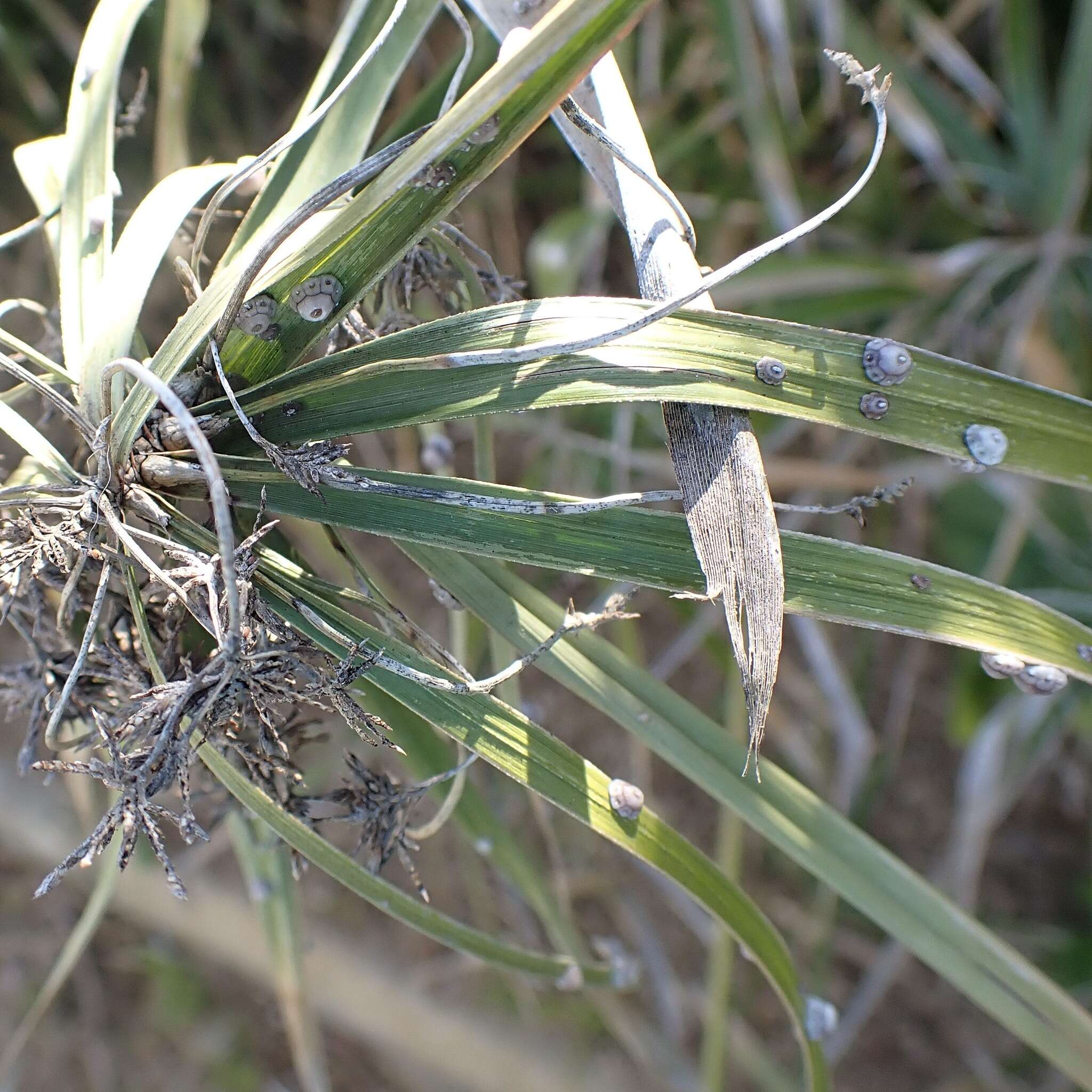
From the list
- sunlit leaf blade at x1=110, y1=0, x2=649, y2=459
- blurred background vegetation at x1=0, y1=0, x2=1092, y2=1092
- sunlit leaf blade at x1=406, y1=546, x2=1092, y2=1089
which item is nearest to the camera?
sunlit leaf blade at x1=110, y1=0, x2=649, y2=459

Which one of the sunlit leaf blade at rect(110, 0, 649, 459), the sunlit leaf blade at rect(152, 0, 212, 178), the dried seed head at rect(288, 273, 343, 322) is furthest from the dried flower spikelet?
the sunlit leaf blade at rect(152, 0, 212, 178)

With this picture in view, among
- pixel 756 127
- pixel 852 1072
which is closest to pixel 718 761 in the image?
pixel 756 127

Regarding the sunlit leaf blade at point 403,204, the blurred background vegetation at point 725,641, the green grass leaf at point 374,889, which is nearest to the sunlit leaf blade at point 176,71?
the blurred background vegetation at point 725,641

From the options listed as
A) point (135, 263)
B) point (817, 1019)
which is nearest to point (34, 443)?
point (135, 263)

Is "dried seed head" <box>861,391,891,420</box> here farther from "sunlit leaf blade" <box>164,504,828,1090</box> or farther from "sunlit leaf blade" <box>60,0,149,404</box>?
"sunlit leaf blade" <box>60,0,149,404</box>

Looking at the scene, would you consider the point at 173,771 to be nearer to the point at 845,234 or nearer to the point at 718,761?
the point at 718,761

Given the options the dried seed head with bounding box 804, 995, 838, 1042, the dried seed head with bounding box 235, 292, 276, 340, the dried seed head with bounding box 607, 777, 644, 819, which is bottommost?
the dried seed head with bounding box 804, 995, 838, 1042

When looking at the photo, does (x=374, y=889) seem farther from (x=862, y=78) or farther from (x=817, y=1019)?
(x=862, y=78)
